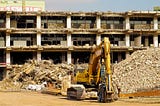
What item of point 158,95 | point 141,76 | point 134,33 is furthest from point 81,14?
point 158,95

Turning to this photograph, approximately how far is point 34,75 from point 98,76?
96.6 feet

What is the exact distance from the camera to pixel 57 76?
218 feet

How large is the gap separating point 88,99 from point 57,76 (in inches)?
1102

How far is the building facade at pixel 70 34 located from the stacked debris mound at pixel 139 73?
18125mm

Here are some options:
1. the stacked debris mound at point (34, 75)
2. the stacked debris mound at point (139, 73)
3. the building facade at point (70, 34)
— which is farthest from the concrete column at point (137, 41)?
the stacked debris mound at point (139, 73)

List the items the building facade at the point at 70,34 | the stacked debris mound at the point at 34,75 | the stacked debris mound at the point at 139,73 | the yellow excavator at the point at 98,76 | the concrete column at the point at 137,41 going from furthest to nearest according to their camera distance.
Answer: the concrete column at the point at 137,41, the building facade at the point at 70,34, the stacked debris mound at the point at 34,75, the stacked debris mound at the point at 139,73, the yellow excavator at the point at 98,76

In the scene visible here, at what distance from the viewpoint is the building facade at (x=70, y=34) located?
79.2 m

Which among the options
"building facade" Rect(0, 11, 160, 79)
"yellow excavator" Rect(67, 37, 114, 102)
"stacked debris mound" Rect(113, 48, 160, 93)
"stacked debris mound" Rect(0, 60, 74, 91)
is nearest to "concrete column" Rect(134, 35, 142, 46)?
"building facade" Rect(0, 11, 160, 79)

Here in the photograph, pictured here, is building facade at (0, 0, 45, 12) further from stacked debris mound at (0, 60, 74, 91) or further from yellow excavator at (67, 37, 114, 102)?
yellow excavator at (67, 37, 114, 102)

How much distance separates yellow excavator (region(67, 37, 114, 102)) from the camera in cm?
3369

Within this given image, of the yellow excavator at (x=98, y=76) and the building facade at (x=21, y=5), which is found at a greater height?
the building facade at (x=21, y=5)

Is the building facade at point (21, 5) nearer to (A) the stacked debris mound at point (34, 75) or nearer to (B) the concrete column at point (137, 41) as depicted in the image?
(A) the stacked debris mound at point (34, 75)

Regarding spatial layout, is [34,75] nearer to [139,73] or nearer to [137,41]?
[139,73]

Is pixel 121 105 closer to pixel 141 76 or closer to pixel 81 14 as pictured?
pixel 141 76
